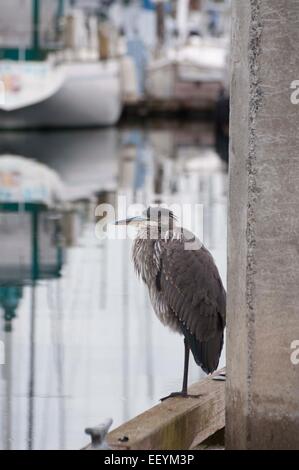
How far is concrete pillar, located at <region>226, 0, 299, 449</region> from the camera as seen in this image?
5582mm

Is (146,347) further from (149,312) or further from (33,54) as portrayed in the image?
(33,54)

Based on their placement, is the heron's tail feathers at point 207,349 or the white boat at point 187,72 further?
the white boat at point 187,72

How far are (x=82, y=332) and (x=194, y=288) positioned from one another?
3.42m

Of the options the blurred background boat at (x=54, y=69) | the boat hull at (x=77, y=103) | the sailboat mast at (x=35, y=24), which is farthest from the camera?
the sailboat mast at (x=35, y=24)

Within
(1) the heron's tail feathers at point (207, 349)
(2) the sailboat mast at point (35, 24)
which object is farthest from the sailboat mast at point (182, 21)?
(1) the heron's tail feathers at point (207, 349)

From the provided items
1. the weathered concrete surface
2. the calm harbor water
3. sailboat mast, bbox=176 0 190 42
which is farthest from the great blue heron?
sailboat mast, bbox=176 0 190 42

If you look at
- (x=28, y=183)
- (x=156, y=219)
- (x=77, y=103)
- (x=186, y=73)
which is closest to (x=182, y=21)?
(x=186, y=73)

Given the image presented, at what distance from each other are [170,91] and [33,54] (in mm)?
11136

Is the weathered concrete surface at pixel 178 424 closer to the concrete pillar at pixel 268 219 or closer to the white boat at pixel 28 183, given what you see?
the concrete pillar at pixel 268 219

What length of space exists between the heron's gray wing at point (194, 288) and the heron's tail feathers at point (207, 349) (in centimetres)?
2

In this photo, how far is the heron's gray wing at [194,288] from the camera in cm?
662

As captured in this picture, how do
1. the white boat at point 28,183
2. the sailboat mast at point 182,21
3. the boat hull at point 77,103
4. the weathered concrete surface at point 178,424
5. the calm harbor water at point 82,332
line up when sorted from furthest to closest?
the sailboat mast at point 182,21 → the boat hull at point 77,103 → the white boat at point 28,183 → the calm harbor water at point 82,332 → the weathered concrete surface at point 178,424

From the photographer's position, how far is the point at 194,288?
6.66m
